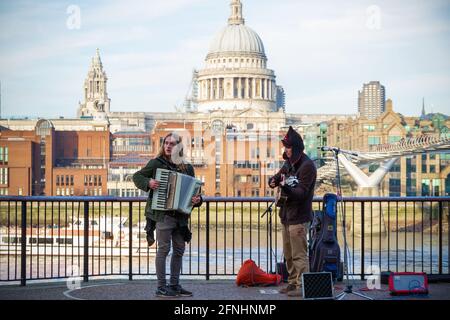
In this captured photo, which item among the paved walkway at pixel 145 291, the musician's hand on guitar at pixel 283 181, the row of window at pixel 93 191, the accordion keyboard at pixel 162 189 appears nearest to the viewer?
the accordion keyboard at pixel 162 189

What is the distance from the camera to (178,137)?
7.49 metres

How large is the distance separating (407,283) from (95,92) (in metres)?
121

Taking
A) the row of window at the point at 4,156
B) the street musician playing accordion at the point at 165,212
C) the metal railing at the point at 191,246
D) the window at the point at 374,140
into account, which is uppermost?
the window at the point at 374,140

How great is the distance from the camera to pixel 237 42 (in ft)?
384

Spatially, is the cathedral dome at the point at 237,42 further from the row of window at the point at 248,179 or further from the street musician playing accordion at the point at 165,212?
the street musician playing accordion at the point at 165,212

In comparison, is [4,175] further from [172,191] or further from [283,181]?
[283,181]

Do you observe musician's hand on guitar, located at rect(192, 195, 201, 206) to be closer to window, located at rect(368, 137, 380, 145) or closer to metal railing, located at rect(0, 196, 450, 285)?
metal railing, located at rect(0, 196, 450, 285)

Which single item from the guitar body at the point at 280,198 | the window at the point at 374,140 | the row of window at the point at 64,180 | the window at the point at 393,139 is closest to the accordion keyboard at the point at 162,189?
the guitar body at the point at 280,198

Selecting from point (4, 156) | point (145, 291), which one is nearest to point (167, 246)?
point (145, 291)

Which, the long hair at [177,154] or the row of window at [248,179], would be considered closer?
the long hair at [177,154]

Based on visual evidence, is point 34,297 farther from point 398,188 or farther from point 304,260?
point 398,188

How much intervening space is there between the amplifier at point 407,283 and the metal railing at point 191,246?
102 centimetres

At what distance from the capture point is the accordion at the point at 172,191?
23.7ft
